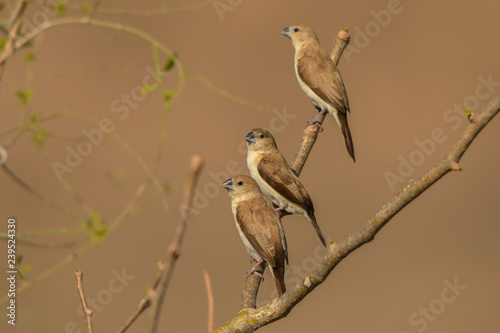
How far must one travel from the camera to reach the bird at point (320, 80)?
5312mm

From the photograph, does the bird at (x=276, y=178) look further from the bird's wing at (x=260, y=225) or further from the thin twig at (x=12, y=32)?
the thin twig at (x=12, y=32)

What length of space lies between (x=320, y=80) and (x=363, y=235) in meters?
3.59

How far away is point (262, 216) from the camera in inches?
169

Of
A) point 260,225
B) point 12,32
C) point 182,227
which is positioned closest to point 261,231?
point 260,225

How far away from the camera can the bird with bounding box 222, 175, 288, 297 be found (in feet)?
12.9

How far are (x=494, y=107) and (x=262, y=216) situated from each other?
269 centimetres

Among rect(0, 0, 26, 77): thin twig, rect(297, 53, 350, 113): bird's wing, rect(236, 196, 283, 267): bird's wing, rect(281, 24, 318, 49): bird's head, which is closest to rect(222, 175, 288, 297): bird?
rect(236, 196, 283, 267): bird's wing

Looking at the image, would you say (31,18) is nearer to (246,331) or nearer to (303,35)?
(303,35)

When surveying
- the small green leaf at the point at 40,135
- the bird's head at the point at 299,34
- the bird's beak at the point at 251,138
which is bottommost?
the small green leaf at the point at 40,135

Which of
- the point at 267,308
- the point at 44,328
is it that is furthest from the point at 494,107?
the point at 44,328

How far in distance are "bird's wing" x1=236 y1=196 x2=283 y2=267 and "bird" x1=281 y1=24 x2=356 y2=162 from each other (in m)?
1.01

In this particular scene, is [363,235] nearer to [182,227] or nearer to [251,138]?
[182,227]

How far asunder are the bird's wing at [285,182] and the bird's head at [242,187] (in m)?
0.23

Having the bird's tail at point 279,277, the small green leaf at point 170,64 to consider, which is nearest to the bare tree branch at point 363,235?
the small green leaf at point 170,64
